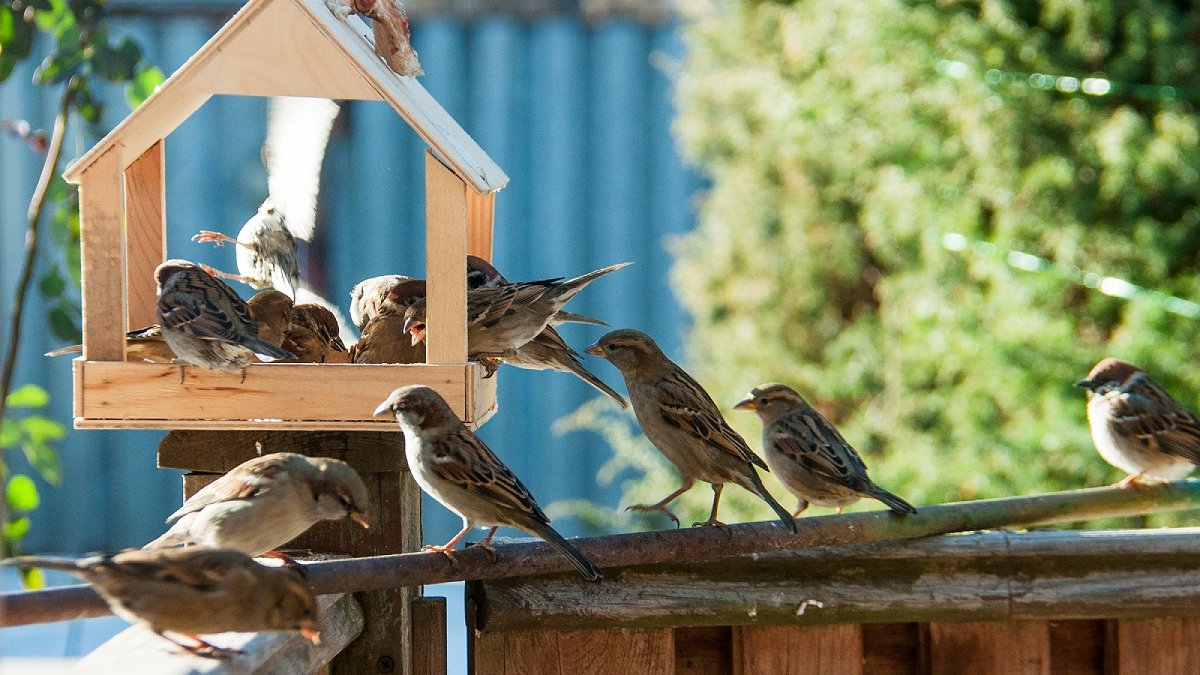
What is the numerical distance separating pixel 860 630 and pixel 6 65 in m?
2.41

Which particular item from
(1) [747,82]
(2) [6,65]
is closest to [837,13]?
(1) [747,82]

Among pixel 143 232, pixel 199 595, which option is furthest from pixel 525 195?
pixel 199 595

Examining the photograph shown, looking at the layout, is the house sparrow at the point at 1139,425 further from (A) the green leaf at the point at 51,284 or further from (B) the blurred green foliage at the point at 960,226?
(A) the green leaf at the point at 51,284

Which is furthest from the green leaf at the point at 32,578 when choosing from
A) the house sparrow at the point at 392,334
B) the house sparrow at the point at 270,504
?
the house sparrow at the point at 270,504

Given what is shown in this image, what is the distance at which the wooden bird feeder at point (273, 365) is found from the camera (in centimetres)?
235

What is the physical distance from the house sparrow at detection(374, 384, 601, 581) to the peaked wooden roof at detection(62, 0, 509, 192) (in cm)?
44

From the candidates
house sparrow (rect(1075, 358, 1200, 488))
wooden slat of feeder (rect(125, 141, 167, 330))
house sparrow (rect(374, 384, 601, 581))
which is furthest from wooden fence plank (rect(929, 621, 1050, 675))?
house sparrow (rect(1075, 358, 1200, 488))

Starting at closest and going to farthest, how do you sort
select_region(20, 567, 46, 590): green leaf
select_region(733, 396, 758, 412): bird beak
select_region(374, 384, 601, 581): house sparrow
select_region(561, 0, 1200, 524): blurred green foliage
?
select_region(374, 384, 601, 581): house sparrow < select_region(20, 567, 46, 590): green leaf < select_region(733, 396, 758, 412): bird beak < select_region(561, 0, 1200, 524): blurred green foliage

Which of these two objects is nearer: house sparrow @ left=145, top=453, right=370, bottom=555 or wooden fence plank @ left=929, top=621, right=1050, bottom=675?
house sparrow @ left=145, top=453, right=370, bottom=555

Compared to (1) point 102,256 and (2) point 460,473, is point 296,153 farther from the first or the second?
(2) point 460,473

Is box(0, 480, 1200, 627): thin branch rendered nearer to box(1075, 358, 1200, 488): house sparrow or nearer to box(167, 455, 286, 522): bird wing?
box(167, 455, 286, 522): bird wing

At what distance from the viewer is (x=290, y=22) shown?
7.67 ft

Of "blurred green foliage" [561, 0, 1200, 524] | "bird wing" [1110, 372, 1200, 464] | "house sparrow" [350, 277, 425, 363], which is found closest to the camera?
"house sparrow" [350, 277, 425, 363]

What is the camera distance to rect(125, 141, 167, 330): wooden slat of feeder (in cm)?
282
